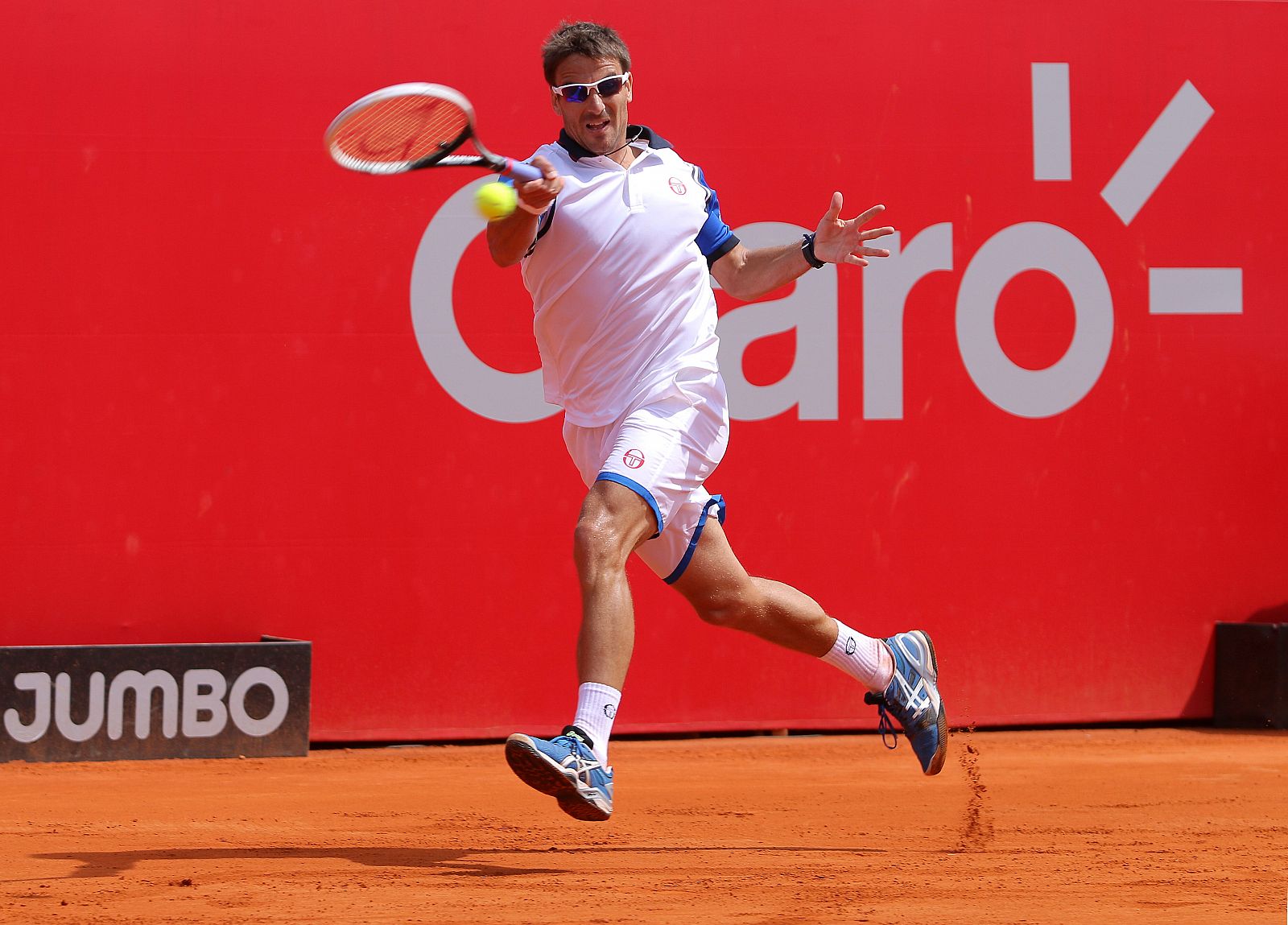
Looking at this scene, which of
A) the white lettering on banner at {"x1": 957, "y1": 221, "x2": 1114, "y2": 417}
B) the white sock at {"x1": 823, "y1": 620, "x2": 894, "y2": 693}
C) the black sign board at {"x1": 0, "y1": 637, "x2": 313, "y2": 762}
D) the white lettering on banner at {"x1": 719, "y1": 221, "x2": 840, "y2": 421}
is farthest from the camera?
the white lettering on banner at {"x1": 957, "y1": 221, "x2": 1114, "y2": 417}

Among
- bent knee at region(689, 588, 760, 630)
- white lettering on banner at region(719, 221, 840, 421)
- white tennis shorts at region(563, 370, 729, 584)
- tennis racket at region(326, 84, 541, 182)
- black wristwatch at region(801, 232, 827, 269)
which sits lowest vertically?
bent knee at region(689, 588, 760, 630)

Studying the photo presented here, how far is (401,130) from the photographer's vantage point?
374 centimetres

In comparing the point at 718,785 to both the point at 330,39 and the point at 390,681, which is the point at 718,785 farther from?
the point at 330,39

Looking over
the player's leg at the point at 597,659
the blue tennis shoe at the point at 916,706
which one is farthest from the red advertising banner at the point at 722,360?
the player's leg at the point at 597,659

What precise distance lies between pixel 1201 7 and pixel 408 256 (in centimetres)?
320

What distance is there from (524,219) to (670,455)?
0.65 meters

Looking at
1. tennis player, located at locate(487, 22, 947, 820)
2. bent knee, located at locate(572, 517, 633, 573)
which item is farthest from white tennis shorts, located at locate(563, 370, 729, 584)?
bent knee, located at locate(572, 517, 633, 573)

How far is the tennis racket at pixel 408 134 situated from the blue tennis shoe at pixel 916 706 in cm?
172

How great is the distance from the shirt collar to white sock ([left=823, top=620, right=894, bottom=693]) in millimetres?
1353

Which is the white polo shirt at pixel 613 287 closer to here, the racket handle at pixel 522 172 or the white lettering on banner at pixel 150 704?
the racket handle at pixel 522 172

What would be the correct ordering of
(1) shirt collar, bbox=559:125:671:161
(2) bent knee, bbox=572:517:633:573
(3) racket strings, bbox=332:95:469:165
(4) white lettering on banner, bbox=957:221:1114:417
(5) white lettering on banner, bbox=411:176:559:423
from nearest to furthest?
(2) bent knee, bbox=572:517:633:573 → (3) racket strings, bbox=332:95:469:165 → (1) shirt collar, bbox=559:125:671:161 → (5) white lettering on banner, bbox=411:176:559:423 → (4) white lettering on banner, bbox=957:221:1114:417

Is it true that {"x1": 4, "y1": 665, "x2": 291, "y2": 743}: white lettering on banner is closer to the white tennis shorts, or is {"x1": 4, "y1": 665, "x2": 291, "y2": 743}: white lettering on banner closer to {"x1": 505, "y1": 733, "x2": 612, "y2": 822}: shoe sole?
the white tennis shorts

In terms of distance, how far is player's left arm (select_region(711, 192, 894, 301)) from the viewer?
12.8ft

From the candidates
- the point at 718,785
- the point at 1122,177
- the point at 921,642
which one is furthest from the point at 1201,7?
the point at 718,785
